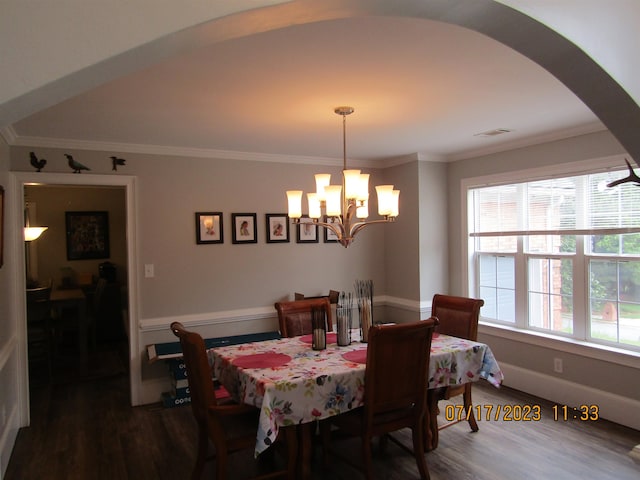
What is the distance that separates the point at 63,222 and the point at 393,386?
599 centimetres

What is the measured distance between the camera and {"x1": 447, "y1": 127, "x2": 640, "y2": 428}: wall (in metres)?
3.43

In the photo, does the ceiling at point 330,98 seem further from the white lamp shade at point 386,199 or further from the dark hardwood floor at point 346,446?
the dark hardwood floor at point 346,446

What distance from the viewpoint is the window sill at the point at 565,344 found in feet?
11.2

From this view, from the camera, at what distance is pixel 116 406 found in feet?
13.3

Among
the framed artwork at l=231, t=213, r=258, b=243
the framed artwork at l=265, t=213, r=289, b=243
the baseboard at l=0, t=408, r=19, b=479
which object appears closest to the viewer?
the baseboard at l=0, t=408, r=19, b=479

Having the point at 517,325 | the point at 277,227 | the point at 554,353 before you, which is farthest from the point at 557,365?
the point at 277,227

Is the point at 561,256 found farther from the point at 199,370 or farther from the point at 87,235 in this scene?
the point at 87,235

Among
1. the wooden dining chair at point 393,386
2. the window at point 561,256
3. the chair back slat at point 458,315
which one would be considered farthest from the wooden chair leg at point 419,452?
the window at point 561,256

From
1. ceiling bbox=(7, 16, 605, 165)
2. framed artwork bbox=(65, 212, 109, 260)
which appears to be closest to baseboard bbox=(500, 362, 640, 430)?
ceiling bbox=(7, 16, 605, 165)

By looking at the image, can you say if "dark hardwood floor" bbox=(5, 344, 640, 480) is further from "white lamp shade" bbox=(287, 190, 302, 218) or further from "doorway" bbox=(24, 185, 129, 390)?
"doorway" bbox=(24, 185, 129, 390)

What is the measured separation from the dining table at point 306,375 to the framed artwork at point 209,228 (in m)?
1.53

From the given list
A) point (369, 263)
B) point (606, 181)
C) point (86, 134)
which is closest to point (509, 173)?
point (606, 181)

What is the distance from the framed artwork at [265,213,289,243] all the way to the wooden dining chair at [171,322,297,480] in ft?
6.94

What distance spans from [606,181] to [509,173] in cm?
82
